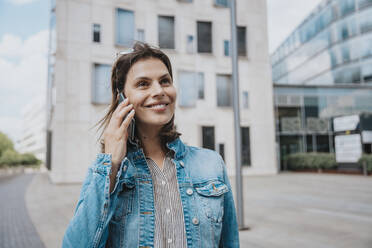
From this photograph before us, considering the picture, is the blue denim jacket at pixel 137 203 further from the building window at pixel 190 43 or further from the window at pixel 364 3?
the window at pixel 364 3

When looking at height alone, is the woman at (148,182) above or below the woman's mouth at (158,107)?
below

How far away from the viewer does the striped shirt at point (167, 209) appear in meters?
1.38

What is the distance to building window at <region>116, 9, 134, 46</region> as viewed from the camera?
18.4 metres

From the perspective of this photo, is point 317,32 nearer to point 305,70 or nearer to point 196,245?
point 305,70

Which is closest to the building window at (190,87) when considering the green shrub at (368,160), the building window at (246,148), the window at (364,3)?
the building window at (246,148)

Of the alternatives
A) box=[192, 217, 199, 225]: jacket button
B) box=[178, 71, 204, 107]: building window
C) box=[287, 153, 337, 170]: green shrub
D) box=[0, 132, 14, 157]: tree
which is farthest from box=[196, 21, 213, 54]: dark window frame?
box=[0, 132, 14, 157]: tree

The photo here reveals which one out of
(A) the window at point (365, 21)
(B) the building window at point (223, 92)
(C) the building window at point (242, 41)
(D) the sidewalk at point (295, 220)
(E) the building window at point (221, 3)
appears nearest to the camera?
(D) the sidewalk at point (295, 220)

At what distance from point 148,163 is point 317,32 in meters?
43.3

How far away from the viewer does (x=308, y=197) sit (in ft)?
33.3

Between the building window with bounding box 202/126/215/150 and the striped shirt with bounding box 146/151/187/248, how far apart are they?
60.1 feet

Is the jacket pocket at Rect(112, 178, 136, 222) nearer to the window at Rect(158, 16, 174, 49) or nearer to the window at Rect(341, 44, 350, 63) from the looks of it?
the window at Rect(158, 16, 174, 49)

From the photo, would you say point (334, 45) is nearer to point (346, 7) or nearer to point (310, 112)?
point (346, 7)

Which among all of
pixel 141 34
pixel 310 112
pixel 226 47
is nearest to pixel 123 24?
pixel 141 34

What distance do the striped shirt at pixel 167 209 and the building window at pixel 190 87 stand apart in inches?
716
